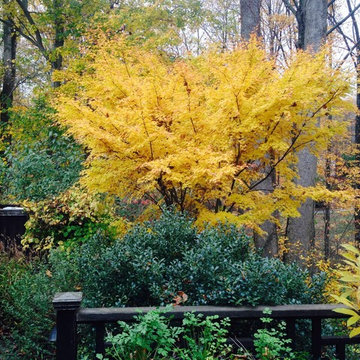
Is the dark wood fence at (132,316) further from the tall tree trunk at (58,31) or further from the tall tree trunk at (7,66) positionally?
the tall tree trunk at (7,66)

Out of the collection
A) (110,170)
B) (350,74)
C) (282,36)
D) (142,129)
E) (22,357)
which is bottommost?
(22,357)

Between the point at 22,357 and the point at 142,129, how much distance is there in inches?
110

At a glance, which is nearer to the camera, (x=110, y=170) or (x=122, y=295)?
(x=122, y=295)

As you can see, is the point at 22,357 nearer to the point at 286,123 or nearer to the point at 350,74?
the point at 286,123

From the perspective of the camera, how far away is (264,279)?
10.1ft

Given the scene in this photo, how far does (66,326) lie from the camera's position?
275 cm

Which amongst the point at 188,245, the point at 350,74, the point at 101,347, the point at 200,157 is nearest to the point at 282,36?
the point at 350,74

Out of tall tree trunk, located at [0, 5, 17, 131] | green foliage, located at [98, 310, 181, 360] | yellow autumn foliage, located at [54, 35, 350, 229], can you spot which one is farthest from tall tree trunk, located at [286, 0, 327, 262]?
tall tree trunk, located at [0, 5, 17, 131]

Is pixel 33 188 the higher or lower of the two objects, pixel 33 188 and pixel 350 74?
the lower

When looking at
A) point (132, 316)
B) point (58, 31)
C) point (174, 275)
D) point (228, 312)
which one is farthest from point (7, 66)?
point (228, 312)

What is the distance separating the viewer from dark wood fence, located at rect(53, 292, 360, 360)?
275 centimetres

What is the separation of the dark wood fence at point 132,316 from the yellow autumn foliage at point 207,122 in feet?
6.55

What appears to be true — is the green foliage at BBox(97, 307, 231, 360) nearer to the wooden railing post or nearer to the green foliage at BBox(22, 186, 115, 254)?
the wooden railing post

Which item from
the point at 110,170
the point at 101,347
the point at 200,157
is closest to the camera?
the point at 101,347
